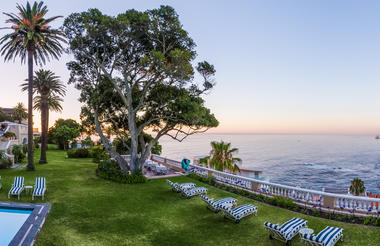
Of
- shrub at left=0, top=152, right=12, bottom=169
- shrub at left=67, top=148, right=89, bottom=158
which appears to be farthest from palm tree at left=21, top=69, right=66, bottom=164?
shrub at left=67, top=148, right=89, bottom=158

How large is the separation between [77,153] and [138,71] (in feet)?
71.9

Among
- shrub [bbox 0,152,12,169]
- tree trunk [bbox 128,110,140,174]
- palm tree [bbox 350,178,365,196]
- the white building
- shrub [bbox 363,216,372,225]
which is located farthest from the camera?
the white building

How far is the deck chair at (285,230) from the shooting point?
7.99 metres

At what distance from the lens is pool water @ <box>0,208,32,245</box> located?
28.5 ft

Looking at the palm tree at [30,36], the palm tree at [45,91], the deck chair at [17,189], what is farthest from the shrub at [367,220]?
the palm tree at [45,91]

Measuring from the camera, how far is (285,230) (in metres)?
8.10

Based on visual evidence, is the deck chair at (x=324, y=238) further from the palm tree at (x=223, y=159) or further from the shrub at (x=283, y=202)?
the palm tree at (x=223, y=159)

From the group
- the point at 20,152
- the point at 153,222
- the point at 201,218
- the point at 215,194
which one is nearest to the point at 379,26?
the point at 215,194

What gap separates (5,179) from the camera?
17438 millimetres

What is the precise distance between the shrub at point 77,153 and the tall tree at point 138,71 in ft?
53.1

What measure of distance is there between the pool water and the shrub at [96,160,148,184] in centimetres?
768

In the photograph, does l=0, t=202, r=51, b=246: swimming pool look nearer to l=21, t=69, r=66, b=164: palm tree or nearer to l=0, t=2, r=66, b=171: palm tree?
l=0, t=2, r=66, b=171: palm tree

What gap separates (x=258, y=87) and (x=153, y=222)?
38.8 m

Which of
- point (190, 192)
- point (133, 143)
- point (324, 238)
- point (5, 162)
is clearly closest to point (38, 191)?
point (133, 143)
